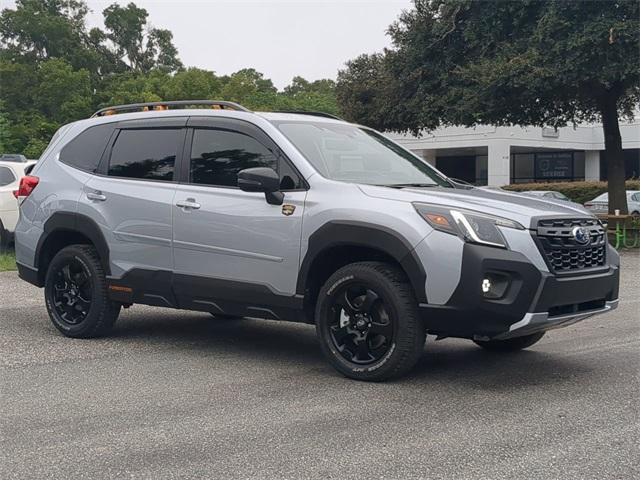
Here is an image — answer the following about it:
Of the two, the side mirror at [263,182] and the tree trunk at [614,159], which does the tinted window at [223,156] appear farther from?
the tree trunk at [614,159]

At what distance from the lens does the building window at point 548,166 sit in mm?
51281

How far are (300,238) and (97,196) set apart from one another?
219 centimetres

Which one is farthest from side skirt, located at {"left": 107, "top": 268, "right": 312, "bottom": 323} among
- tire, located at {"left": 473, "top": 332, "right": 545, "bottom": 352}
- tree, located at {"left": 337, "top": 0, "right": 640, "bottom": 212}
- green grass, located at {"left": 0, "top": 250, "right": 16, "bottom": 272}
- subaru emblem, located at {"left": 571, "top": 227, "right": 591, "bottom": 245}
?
tree, located at {"left": 337, "top": 0, "right": 640, "bottom": 212}

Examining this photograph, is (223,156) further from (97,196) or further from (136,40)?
(136,40)

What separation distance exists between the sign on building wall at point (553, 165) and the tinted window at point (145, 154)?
153 ft

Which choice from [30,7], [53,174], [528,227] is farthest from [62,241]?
[30,7]

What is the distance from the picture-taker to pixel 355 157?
649 centimetres

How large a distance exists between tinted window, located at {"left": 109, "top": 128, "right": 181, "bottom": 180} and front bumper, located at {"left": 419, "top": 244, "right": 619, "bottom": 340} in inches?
105

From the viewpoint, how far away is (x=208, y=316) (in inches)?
345

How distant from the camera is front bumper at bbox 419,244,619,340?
518 cm

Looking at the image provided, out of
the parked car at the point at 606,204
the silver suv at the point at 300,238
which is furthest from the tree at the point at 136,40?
the silver suv at the point at 300,238

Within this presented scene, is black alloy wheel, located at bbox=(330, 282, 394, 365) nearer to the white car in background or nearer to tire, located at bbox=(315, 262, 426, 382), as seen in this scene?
tire, located at bbox=(315, 262, 426, 382)

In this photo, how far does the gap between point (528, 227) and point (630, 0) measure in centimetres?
1476

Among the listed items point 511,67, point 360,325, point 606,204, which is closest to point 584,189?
point 606,204
